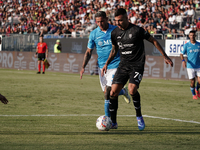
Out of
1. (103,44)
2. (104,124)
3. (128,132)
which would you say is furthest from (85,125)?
(103,44)

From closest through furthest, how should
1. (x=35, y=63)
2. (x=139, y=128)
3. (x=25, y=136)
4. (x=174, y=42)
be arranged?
(x=25, y=136) < (x=139, y=128) < (x=174, y=42) < (x=35, y=63)

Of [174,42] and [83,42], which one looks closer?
[174,42]

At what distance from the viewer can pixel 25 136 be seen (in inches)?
248

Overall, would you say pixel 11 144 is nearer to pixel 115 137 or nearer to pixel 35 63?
pixel 115 137

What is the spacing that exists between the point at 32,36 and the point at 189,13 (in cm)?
1197

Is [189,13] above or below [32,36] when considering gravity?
above

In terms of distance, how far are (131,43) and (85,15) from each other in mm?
26267

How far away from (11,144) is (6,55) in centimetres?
2428

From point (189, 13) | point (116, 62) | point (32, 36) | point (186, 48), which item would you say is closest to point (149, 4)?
point (189, 13)

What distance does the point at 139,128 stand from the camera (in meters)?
7.06

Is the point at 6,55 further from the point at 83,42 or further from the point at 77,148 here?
the point at 77,148

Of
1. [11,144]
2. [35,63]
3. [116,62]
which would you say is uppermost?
[116,62]

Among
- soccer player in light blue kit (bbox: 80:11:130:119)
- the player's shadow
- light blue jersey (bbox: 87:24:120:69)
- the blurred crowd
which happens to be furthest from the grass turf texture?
the blurred crowd

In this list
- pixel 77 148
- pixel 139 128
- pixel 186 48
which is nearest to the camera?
pixel 77 148
